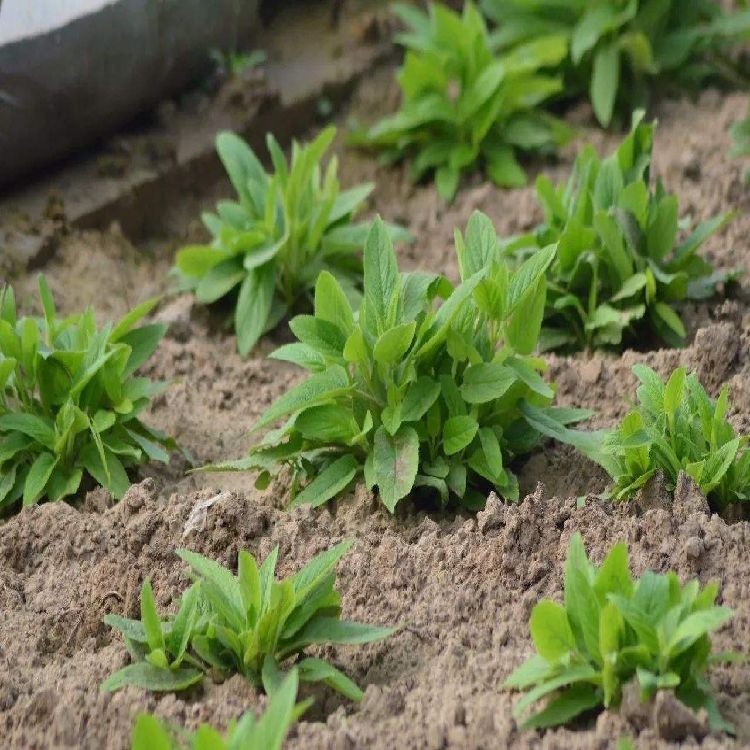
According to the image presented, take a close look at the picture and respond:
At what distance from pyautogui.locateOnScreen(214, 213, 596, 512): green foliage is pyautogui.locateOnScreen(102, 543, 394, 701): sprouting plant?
0.53 meters

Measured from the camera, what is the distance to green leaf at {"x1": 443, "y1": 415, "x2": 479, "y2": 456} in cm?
341

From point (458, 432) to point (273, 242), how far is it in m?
1.40

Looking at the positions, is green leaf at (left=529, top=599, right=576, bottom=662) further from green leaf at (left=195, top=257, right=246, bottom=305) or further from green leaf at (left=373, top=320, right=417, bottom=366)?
green leaf at (left=195, top=257, right=246, bottom=305)

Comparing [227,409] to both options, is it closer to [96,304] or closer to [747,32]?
[96,304]

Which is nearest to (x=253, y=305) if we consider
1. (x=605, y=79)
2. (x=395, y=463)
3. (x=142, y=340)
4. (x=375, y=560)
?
(x=142, y=340)

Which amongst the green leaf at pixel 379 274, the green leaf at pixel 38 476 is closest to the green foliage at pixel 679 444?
the green leaf at pixel 379 274

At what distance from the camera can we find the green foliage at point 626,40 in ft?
17.8

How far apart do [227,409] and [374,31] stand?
283 centimetres

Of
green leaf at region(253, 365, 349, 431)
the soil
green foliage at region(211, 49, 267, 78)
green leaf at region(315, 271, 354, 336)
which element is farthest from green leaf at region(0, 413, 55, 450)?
green foliage at region(211, 49, 267, 78)

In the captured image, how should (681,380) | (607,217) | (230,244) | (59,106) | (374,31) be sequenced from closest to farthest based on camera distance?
(681,380) < (607,217) < (230,244) < (59,106) < (374,31)

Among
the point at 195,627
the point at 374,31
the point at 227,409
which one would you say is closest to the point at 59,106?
the point at 227,409

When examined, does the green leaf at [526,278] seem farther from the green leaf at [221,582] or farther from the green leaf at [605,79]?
the green leaf at [605,79]

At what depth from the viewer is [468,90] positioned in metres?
5.32

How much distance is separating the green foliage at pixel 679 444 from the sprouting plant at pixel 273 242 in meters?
1.57
